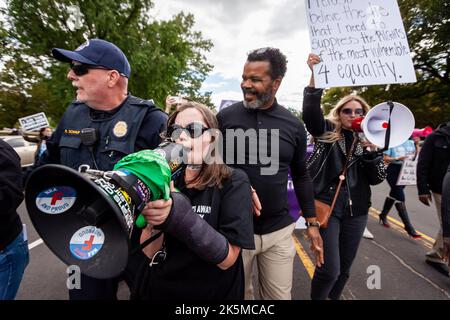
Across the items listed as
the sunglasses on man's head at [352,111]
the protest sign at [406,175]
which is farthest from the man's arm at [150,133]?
the protest sign at [406,175]

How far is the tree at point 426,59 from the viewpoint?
14.6 metres

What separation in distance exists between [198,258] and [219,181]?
0.39 metres

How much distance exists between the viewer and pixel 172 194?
36.5 inches

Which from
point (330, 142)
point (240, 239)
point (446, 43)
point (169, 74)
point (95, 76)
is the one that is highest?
point (446, 43)

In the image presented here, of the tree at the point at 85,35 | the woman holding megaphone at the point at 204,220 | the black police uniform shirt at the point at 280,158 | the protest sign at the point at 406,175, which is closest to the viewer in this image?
the woman holding megaphone at the point at 204,220

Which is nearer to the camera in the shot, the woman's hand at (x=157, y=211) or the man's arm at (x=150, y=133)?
the woman's hand at (x=157, y=211)

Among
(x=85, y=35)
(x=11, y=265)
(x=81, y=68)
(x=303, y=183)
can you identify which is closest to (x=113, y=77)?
(x=81, y=68)

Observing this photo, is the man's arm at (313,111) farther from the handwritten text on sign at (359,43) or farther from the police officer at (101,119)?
the police officer at (101,119)

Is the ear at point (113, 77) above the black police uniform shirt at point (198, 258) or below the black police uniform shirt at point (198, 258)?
above

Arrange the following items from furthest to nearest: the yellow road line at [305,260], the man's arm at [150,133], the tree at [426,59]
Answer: the tree at [426,59] → the yellow road line at [305,260] → the man's arm at [150,133]

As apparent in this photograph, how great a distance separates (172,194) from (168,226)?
117 mm

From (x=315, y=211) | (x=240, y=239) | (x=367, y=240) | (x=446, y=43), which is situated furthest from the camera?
(x=446, y=43)
